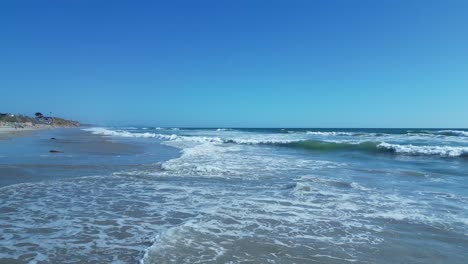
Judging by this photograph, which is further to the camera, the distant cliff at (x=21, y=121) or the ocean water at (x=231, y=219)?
the distant cliff at (x=21, y=121)

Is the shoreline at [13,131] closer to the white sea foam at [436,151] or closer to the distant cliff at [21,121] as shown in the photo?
the distant cliff at [21,121]

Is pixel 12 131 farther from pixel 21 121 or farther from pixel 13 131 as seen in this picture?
pixel 21 121

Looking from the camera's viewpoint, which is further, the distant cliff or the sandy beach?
the distant cliff

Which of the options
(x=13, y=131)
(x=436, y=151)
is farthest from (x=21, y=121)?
(x=436, y=151)

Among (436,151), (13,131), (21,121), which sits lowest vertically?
(436,151)

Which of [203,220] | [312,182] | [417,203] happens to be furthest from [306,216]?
[312,182]

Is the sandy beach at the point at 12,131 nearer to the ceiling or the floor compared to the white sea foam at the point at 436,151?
nearer to the ceiling

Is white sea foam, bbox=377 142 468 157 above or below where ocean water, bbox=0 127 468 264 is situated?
above

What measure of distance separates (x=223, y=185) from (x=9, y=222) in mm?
5210

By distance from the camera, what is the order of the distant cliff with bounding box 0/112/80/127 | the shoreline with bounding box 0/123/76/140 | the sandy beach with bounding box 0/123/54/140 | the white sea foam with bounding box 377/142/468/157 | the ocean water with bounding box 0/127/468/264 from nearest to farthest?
the ocean water with bounding box 0/127/468/264, the white sea foam with bounding box 377/142/468/157, the shoreline with bounding box 0/123/76/140, the sandy beach with bounding box 0/123/54/140, the distant cliff with bounding box 0/112/80/127

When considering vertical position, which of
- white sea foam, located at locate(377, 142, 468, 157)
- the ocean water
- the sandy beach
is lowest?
the ocean water

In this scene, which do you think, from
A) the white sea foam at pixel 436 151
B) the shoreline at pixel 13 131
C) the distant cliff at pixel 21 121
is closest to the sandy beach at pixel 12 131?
the shoreline at pixel 13 131

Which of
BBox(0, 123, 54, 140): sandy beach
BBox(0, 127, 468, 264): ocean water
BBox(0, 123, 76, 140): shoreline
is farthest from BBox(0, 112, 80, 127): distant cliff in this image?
BBox(0, 127, 468, 264): ocean water

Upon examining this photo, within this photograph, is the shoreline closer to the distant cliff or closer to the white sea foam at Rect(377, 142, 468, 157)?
the distant cliff
